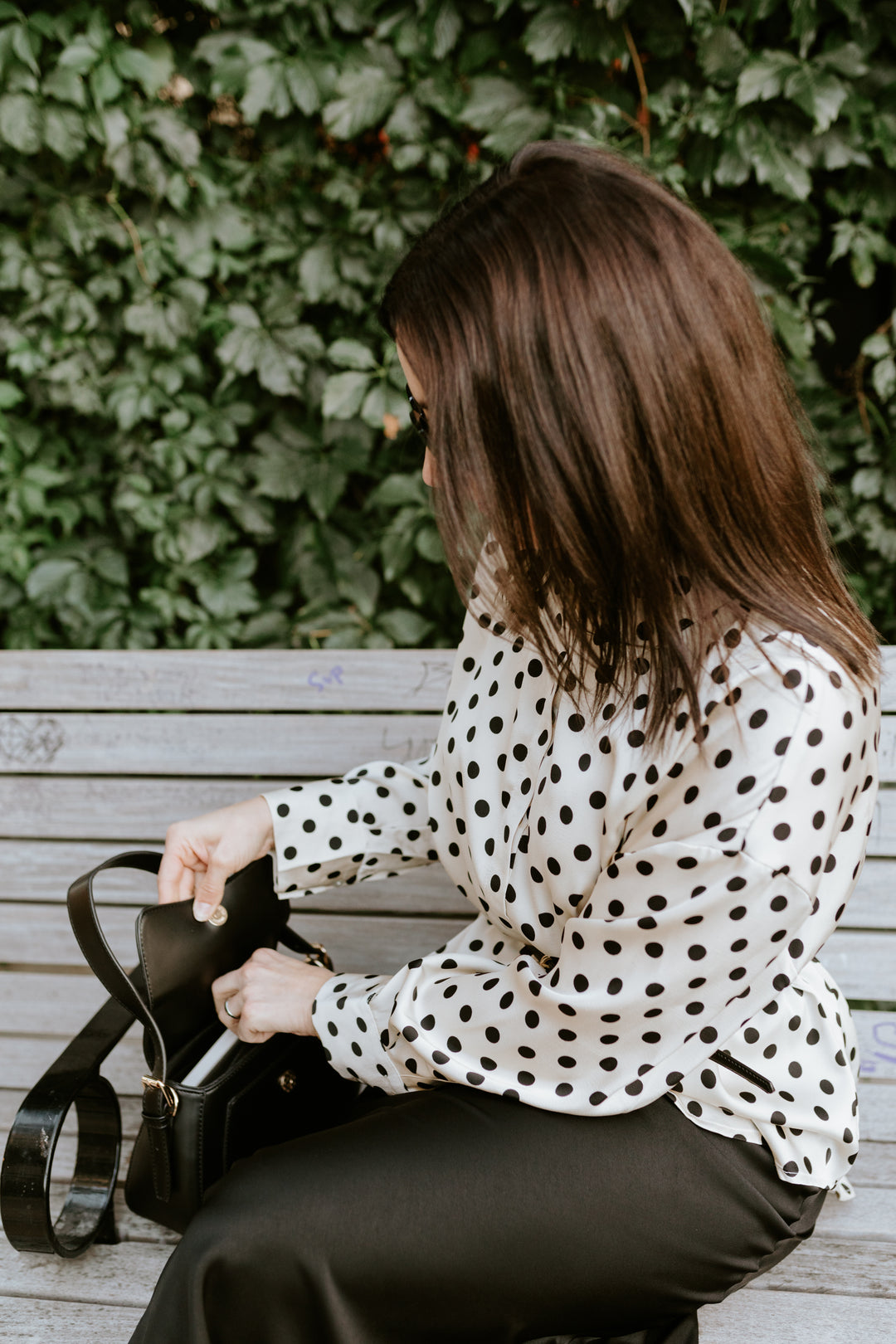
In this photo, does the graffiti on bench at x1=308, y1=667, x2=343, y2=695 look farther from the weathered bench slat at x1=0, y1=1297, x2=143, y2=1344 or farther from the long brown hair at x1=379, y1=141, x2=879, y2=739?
the weathered bench slat at x1=0, y1=1297, x2=143, y2=1344

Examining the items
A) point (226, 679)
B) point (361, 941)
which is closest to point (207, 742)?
point (226, 679)

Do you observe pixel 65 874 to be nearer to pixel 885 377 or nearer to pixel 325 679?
pixel 325 679

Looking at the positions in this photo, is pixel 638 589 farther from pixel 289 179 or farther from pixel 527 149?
pixel 289 179

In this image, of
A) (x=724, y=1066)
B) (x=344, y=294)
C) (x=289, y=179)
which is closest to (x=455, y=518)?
(x=724, y=1066)

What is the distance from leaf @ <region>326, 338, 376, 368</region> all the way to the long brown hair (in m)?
0.96

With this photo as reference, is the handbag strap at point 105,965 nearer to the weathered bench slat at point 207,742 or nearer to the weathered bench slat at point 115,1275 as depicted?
the weathered bench slat at point 115,1275

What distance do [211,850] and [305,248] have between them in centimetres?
125

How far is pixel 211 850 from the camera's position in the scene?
4.10 feet

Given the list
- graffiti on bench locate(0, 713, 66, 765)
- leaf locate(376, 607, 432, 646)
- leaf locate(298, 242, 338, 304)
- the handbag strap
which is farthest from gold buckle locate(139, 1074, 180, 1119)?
leaf locate(298, 242, 338, 304)

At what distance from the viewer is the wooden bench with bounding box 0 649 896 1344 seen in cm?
157

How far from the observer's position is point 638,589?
2.86 ft

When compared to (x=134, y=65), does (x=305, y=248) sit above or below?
below

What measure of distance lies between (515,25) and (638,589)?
1450mm

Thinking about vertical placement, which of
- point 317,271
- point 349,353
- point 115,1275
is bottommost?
point 115,1275
